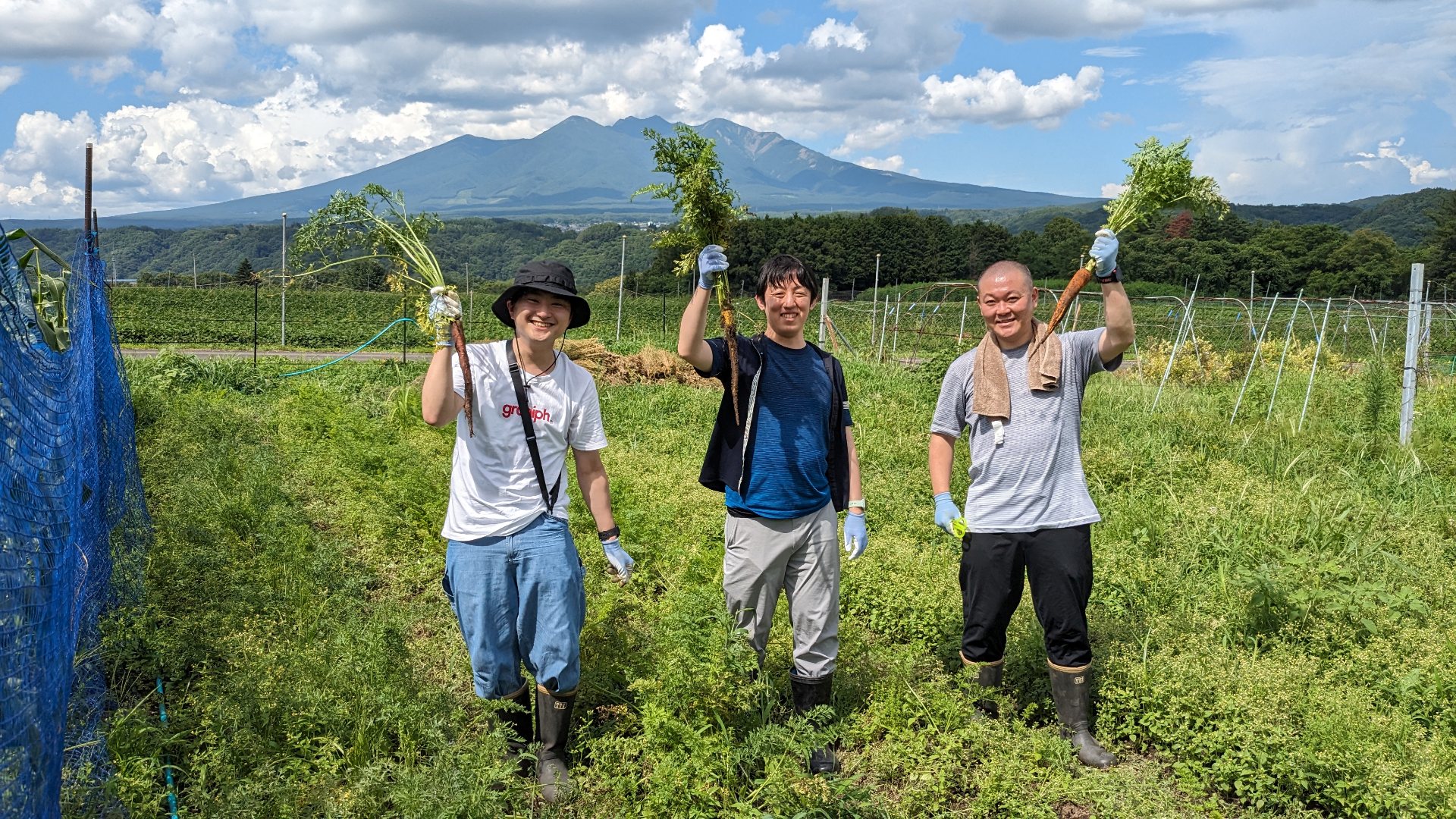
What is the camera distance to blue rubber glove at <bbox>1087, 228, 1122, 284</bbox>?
11.5 ft

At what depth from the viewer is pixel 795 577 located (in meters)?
3.54

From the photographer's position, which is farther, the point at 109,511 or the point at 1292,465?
the point at 1292,465

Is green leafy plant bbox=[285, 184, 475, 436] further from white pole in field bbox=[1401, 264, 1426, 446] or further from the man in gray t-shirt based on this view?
white pole in field bbox=[1401, 264, 1426, 446]

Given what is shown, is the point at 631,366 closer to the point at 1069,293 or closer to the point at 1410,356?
the point at 1410,356

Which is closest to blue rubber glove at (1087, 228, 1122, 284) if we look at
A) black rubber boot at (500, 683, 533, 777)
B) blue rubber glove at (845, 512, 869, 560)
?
blue rubber glove at (845, 512, 869, 560)

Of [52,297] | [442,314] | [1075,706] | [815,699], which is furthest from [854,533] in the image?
[52,297]

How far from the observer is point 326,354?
83.8 feet

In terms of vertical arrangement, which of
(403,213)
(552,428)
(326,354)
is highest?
(403,213)

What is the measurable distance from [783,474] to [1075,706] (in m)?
1.56

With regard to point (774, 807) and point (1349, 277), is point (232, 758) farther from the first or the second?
point (1349, 277)

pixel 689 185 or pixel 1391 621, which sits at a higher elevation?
pixel 689 185

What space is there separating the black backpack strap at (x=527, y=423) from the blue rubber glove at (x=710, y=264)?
0.73 m

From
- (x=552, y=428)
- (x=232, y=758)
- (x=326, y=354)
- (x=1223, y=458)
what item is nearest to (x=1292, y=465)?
(x=1223, y=458)

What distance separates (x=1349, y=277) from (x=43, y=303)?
215ft
